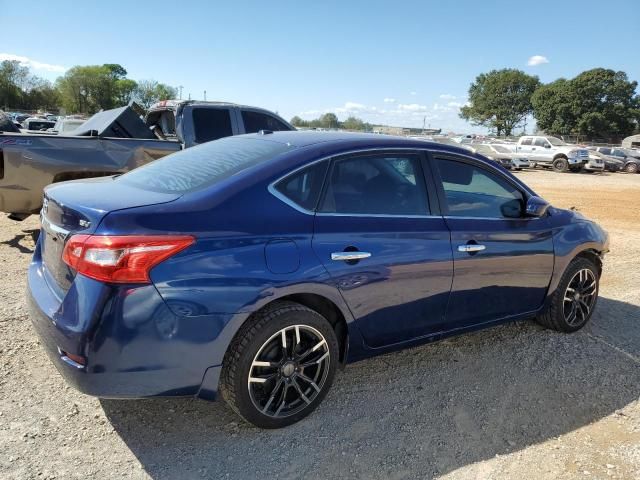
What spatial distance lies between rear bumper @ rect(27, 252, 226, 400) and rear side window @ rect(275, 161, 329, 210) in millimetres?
795

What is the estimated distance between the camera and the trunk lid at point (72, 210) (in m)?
2.58

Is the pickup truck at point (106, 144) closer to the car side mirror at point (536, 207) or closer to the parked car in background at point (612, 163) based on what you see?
the car side mirror at point (536, 207)

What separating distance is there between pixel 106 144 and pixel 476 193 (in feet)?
15.4

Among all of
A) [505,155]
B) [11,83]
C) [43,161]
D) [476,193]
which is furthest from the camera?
[11,83]

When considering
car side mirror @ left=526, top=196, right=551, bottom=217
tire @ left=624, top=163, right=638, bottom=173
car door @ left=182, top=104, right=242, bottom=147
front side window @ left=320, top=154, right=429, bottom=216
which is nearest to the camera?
front side window @ left=320, top=154, right=429, bottom=216

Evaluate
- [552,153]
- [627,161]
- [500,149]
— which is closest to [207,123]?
[500,149]

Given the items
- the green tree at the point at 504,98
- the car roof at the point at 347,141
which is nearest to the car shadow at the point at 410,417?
the car roof at the point at 347,141

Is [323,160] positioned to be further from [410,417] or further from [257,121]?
[257,121]

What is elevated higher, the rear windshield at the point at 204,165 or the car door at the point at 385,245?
the rear windshield at the point at 204,165

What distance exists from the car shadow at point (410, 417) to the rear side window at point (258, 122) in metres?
5.29

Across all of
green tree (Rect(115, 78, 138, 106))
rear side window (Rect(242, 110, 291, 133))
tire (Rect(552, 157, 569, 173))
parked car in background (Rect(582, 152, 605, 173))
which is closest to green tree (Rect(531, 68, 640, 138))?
parked car in background (Rect(582, 152, 605, 173))

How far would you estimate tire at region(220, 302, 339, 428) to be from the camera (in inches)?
108

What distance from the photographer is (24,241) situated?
7012 mm

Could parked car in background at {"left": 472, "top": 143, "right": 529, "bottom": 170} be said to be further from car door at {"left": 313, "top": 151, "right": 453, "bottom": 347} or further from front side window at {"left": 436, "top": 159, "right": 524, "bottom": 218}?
car door at {"left": 313, "top": 151, "right": 453, "bottom": 347}
